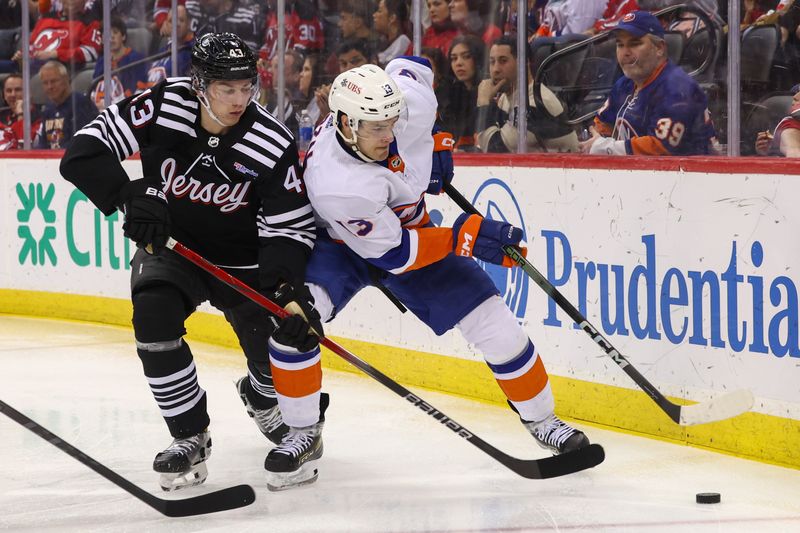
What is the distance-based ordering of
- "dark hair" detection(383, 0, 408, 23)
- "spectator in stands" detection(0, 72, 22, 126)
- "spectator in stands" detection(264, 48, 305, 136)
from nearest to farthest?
"dark hair" detection(383, 0, 408, 23) → "spectator in stands" detection(264, 48, 305, 136) → "spectator in stands" detection(0, 72, 22, 126)

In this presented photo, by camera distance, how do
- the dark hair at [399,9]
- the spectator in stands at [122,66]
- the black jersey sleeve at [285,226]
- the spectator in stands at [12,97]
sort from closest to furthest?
the black jersey sleeve at [285,226] < the dark hair at [399,9] < the spectator in stands at [122,66] < the spectator in stands at [12,97]

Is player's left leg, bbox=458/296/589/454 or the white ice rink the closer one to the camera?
the white ice rink

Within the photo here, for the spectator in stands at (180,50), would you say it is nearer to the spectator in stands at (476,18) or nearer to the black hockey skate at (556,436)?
Result: the spectator in stands at (476,18)

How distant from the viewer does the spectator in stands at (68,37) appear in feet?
21.9

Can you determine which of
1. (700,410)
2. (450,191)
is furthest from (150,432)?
(700,410)

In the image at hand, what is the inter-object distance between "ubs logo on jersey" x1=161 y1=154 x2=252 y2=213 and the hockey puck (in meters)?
1.36

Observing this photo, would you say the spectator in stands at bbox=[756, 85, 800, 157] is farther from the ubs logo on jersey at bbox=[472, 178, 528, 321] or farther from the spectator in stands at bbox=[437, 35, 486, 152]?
the spectator in stands at bbox=[437, 35, 486, 152]

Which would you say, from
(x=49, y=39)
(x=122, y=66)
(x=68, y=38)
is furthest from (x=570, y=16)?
(x=49, y=39)

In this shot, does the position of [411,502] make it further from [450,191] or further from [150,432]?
[150,432]

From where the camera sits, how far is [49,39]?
22.4 ft

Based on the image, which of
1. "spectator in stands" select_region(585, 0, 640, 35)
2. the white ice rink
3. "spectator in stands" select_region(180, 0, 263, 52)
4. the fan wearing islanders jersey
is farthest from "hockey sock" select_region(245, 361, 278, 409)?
"spectator in stands" select_region(180, 0, 263, 52)

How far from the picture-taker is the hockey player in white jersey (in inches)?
118

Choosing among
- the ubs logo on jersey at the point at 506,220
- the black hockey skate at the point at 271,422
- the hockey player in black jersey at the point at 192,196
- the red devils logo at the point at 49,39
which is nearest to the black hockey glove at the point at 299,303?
the hockey player in black jersey at the point at 192,196

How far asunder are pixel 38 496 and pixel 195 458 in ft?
1.32
